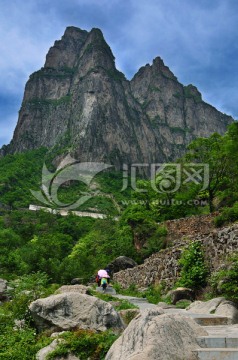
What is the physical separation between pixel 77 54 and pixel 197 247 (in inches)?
7491

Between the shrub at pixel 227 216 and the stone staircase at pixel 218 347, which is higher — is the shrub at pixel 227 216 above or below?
above

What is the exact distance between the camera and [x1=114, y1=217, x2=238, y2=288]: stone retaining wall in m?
12.3

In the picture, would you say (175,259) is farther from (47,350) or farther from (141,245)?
(141,245)

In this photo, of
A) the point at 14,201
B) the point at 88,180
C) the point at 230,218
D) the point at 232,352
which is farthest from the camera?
the point at 88,180

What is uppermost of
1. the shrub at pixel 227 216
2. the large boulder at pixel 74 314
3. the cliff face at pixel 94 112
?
the cliff face at pixel 94 112

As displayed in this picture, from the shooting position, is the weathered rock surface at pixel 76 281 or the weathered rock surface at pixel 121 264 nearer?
the weathered rock surface at pixel 76 281

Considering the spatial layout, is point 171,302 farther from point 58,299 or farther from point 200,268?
point 58,299

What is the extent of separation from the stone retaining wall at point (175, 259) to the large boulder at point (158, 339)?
710cm

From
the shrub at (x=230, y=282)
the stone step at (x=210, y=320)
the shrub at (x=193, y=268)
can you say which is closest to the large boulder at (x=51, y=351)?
the stone step at (x=210, y=320)

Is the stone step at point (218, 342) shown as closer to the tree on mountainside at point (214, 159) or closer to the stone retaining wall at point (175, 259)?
the stone retaining wall at point (175, 259)

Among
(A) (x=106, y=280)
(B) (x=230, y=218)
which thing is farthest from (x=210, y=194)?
(A) (x=106, y=280)

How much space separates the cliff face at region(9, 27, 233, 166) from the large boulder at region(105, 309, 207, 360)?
12692 centimetres

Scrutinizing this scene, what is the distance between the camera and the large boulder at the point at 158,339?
4578mm

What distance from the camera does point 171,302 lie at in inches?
493
